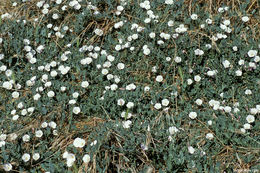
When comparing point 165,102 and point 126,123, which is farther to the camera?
point 165,102

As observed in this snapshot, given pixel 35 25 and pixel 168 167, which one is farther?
pixel 35 25

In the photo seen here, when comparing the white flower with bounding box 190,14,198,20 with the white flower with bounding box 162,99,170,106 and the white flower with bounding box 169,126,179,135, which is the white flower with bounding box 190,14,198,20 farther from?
the white flower with bounding box 169,126,179,135

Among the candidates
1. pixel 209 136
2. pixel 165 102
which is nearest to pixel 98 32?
pixel 165 102

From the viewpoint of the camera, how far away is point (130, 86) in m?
4.18

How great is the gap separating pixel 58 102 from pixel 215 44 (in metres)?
1.90

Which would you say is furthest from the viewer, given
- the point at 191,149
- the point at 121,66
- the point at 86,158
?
the point at 121,66

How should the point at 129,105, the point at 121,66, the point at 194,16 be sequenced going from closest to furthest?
the point at 129,105
the point at 121,66
the point at 194,16

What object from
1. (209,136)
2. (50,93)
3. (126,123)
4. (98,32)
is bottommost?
(209,136)

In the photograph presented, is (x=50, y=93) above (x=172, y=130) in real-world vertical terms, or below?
above

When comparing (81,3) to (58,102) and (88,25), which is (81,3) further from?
(58,102)

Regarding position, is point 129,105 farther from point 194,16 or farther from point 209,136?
point 194,16

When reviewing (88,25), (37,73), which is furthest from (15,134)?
(88,25)

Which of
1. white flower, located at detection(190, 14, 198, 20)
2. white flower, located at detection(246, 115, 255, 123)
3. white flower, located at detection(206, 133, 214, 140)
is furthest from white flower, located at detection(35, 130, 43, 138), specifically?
white flower, located at detection(190, 14, 198, 20)

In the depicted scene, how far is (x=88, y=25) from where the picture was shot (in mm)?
5008
